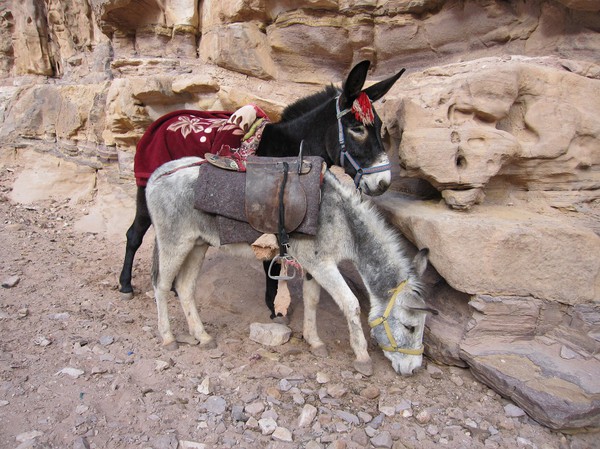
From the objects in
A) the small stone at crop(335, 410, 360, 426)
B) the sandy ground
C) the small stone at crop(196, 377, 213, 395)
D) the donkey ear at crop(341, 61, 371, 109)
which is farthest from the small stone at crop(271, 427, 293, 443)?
the donkey ear at crop(341, 61, 371, 109)

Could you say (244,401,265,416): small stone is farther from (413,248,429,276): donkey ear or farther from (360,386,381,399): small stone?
(413,248,429,276): donkey ear

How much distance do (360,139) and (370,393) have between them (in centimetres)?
201

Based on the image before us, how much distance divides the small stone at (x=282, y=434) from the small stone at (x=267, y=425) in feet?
0.09

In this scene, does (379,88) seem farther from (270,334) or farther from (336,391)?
(336,391)

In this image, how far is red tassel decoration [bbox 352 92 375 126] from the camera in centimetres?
312

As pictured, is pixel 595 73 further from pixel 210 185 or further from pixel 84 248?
pixel 84 248

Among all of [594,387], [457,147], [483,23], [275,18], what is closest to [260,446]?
[594,387]

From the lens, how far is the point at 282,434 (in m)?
2.34

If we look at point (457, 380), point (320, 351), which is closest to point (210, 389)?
point (320, 351)

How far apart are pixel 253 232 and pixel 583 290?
263 centimetres

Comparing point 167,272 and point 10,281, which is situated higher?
point 167,272

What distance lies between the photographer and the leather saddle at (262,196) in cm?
285

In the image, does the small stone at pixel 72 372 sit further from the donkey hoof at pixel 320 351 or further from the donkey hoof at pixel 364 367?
the donkey hoof at pixel 364 367

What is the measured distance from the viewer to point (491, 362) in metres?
2.86
